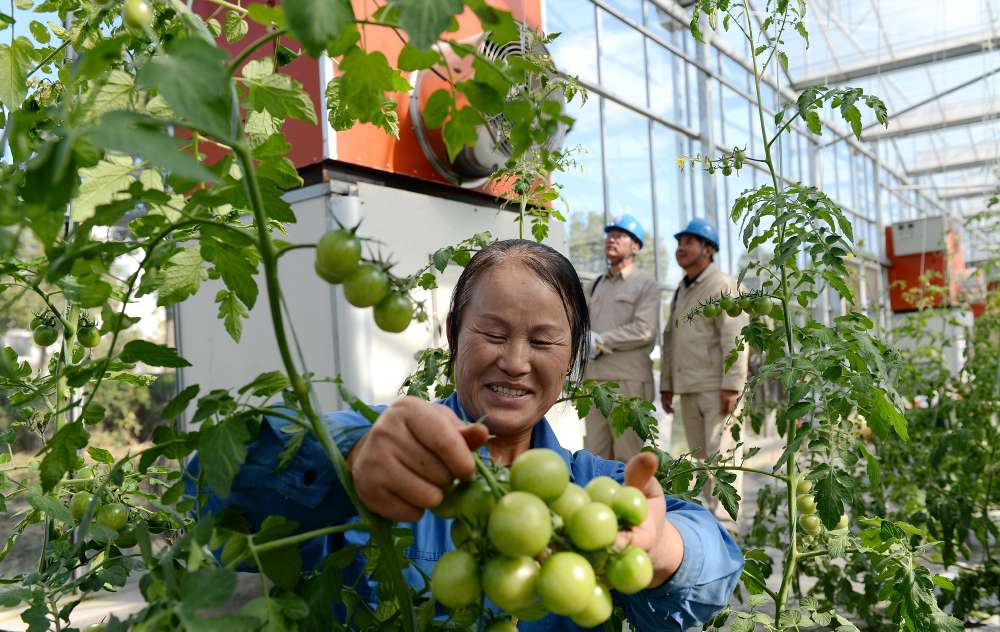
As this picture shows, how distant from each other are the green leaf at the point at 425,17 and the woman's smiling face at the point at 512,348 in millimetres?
751

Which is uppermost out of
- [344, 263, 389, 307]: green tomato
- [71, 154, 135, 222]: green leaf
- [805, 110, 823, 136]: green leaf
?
[805, 110, 823, 136]: green leaf

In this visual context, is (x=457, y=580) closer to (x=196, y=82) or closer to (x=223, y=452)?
(x=223, y=452)

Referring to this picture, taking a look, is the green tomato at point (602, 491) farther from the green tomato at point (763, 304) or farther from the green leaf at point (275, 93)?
the green tomato at point (763, 304)

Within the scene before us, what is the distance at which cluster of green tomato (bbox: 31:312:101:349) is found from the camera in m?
1.22

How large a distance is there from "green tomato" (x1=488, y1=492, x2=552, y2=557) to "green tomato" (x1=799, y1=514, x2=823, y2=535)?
1.51 meters

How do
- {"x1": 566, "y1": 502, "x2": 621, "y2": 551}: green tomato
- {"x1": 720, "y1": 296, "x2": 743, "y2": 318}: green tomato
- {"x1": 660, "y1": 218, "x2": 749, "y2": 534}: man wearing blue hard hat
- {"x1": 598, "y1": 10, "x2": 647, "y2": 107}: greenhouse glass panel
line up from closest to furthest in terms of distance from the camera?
{"x1": 566, "y1": 502, "x2": 621, "y2": 551}: green tomato
{"x1": 720, "y1": 296, "x2": 743, "y2": 318}: green tomato
{"x1": 660, "y1": 218, "x2": 749, "y2": 534}: man wearing blue hard hat
{"x1": 598, "y1": 10, "x2": 647, "y2": 107}: greenhouse glass panel

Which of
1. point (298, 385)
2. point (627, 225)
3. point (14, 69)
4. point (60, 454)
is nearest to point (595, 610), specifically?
point (298, 385)

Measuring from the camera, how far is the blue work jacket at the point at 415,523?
790 mm

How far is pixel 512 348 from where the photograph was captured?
1.24m

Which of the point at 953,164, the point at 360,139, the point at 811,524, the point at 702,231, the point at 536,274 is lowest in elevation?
the point at 811,524

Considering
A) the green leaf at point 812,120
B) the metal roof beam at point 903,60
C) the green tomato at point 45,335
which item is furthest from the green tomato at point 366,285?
the metal roof beam at point 903,60

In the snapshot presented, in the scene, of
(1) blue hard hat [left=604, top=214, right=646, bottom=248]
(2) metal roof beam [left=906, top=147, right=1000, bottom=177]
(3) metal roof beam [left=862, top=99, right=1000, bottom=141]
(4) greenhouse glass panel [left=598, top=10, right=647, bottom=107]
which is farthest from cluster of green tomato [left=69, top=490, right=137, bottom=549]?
(2) metal roof beam [left=906, top=147, right=1000, bottom=177]

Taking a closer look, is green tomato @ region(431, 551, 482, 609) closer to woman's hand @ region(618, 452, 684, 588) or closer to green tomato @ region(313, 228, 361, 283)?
woman's hand @ region(618, 452, 684, 588)

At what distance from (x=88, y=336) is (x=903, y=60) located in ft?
40.4
